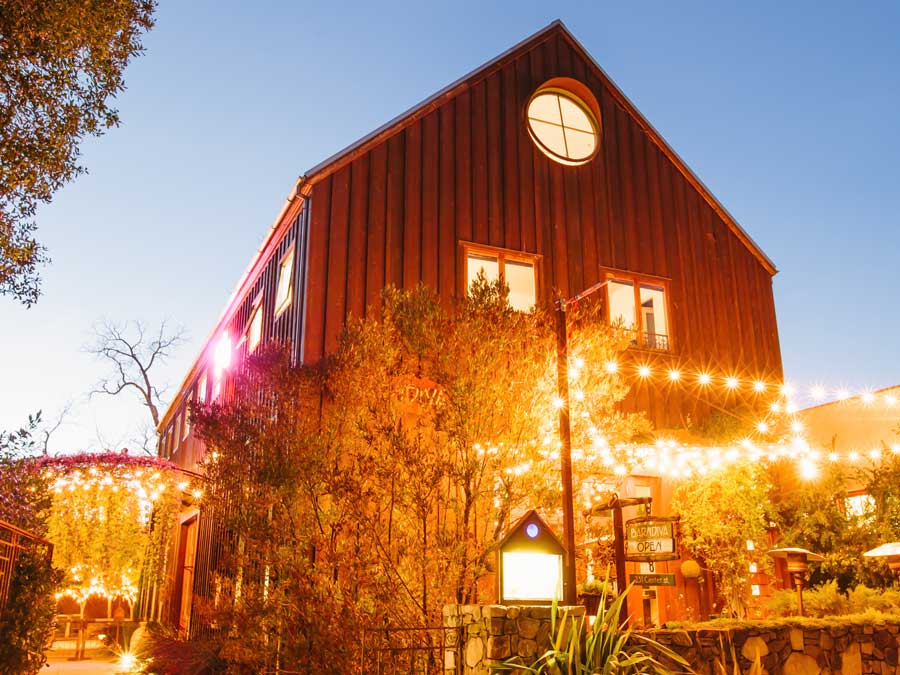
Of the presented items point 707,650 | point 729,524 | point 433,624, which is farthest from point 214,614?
point 729,524

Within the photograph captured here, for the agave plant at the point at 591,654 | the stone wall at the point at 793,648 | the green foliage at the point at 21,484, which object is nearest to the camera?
the agave plant at the point at 591,654

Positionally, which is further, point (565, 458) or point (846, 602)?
point (846, 602)

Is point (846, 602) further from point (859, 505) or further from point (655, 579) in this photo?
point (859, 505)

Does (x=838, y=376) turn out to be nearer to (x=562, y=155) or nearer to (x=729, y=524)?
(x=729, y=524)

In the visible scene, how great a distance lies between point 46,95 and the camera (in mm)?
8555

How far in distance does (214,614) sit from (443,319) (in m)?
Result: 3.98

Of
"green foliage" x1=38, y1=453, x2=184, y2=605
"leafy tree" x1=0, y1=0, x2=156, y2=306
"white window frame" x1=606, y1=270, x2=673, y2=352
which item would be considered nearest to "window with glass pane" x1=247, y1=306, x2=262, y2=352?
"green foliage" x1=38, y1=453, x2=184, y2=605

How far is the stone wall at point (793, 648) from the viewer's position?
6.79m

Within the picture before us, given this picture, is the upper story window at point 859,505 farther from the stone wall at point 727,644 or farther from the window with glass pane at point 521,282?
the window with glass pane at point 521,282

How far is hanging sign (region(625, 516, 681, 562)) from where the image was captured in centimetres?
786

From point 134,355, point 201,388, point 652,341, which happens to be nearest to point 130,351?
point 134,355

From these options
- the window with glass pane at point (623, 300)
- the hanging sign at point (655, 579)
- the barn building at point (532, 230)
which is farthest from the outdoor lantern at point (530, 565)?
the window with glass pane at point (623, 300)

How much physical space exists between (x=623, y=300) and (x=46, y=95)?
359 inches

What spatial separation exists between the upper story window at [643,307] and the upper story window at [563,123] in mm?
2236
